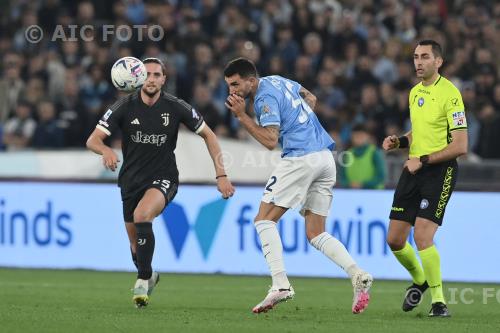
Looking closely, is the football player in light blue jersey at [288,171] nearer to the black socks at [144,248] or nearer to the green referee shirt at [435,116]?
the green referee shirt at [435,116]

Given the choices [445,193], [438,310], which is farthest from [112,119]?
[438,310]

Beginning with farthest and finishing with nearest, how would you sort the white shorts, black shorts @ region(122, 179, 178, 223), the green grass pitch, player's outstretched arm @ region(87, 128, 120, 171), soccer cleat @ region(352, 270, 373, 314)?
black shorts @ region(122, 179, 178, 223) < player's outstretched arm @ region(87, 128, 120, 171) < the white shorts < soccer cleat @ region(352, 270, 373, 314) < the green grass pitch

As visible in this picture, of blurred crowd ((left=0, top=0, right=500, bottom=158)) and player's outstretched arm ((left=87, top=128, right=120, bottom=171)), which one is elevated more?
blurred crowd ((left=0, top=0, right=500, bottom=158))

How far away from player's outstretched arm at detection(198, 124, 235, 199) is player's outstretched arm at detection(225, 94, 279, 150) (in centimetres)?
94

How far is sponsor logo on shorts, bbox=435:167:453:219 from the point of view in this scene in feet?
36.5

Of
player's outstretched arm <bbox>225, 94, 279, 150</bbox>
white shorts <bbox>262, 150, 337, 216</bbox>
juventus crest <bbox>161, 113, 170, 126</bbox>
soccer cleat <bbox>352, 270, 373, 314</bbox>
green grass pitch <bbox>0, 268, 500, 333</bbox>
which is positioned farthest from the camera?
juventus crest <bbox>161, 113, 170, 126</bbox>

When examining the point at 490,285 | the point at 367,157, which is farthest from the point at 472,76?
the point at 490,285

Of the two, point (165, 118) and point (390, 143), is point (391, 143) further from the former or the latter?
point (165, 118)

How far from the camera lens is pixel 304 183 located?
11188 millimetres

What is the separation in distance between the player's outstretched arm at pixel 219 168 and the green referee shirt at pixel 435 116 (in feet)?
5.55

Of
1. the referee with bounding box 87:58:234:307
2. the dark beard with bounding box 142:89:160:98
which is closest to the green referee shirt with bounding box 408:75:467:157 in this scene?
the referee with bounding box 87:58:234:307

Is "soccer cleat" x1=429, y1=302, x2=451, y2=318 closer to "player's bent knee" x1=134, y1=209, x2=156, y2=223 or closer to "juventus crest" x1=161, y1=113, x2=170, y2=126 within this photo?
"player's bent knee" x1=134, y1=209, x2=156, y2=223

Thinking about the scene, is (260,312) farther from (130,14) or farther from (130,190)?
(130,14)

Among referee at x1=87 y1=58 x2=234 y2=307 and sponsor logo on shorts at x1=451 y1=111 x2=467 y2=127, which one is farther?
referee at x1=87 y1=58 x2=234 y2=307
